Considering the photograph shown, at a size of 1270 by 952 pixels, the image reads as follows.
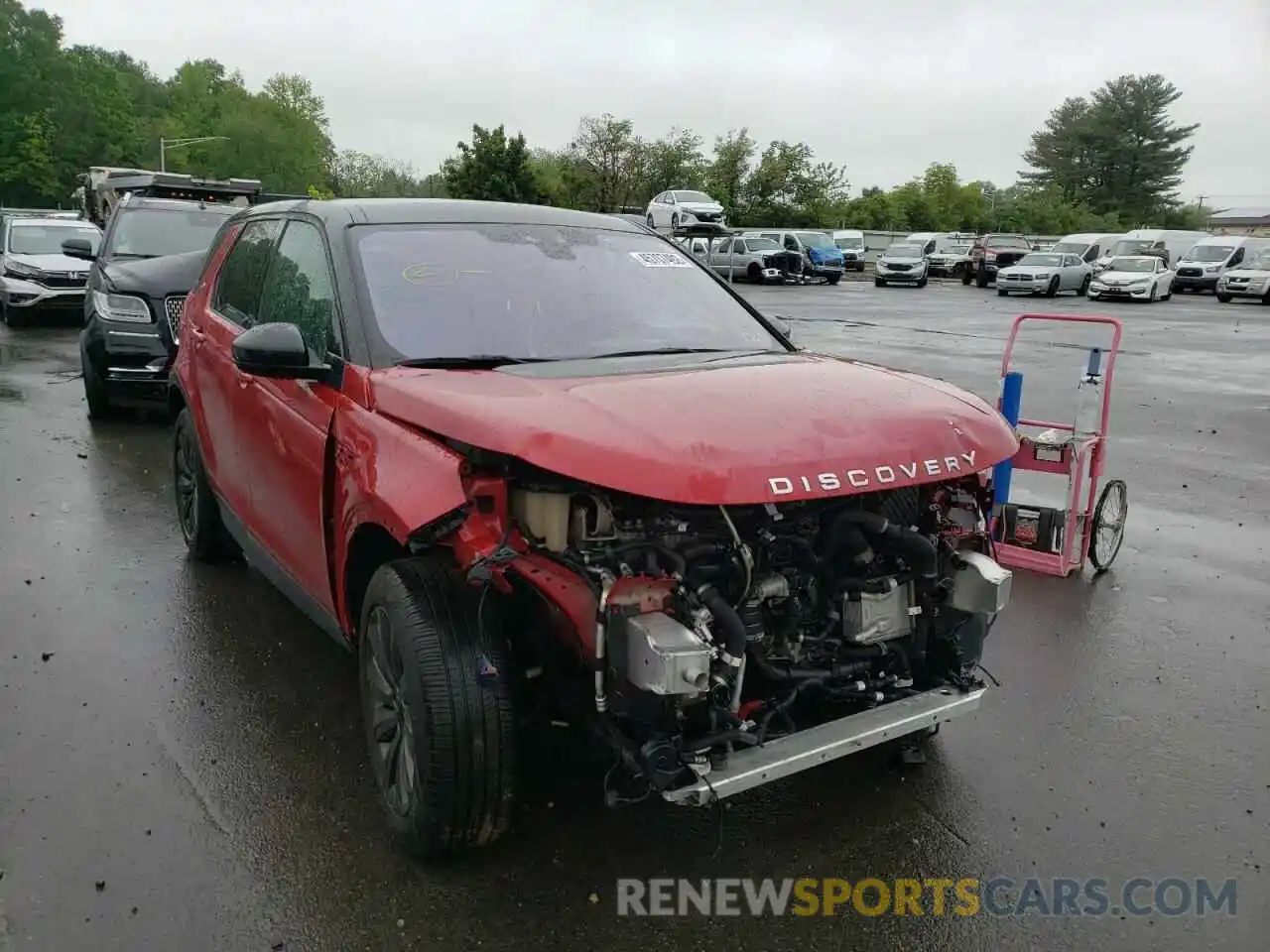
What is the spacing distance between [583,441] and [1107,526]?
14.7 feet

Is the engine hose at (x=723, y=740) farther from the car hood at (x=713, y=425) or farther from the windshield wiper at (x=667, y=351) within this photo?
the windshield wiper at (x=667, y=351)

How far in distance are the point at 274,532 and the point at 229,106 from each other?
10547cm

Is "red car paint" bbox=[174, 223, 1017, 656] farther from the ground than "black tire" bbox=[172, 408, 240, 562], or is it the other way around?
"red car paint" bbox=[174, 223, 1017, 656]

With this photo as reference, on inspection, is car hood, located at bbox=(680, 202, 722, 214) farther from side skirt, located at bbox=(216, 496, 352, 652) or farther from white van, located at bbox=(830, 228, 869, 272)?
side skirt, located at bbox=(216, 496, 352, 652)

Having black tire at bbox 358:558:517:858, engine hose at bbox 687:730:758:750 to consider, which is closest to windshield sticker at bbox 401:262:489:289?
black tire at bbox 358:558:517:858

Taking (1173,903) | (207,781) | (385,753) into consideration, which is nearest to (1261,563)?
(1173,903)

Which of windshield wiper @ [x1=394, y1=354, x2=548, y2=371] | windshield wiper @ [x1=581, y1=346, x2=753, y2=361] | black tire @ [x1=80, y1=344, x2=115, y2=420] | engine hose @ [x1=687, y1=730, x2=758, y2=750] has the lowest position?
black tire @ [x1=80, y1=344, x2=115, y2=420]

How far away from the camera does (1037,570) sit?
607cm

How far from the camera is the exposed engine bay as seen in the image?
2.76 meters

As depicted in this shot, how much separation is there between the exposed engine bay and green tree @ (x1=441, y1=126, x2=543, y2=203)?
4410 centimetres

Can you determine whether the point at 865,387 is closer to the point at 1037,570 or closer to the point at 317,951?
the point at 317,951

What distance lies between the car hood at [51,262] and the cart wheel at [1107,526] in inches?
626

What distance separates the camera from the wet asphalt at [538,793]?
9.66 ft

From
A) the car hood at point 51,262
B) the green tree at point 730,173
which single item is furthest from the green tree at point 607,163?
the car hood at point 51,262
